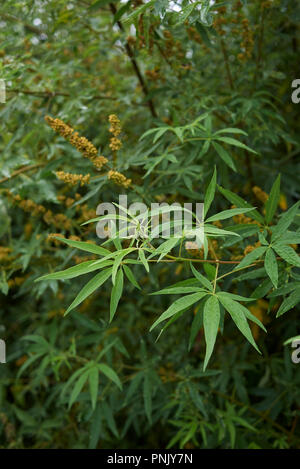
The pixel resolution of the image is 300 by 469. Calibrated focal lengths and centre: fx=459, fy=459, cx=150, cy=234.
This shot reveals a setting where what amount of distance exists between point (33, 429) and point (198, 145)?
3.96 feet

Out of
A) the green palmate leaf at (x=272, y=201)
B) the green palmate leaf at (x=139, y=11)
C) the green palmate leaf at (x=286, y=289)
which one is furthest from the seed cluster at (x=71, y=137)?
the green palmate leaf at (x=286, y=289)

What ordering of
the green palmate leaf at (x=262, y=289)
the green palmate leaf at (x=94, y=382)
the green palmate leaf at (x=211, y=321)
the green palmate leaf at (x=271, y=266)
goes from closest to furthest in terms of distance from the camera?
the green palmate leaf at (x=211, y=321) < the green palmate leaf at (x=271, y=266) < the green palmate leaf at (x=262, y=289) < the green palmate leaf at (x=94, y=382)

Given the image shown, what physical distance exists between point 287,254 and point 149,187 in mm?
638

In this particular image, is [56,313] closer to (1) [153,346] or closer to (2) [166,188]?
(1) [153,346]

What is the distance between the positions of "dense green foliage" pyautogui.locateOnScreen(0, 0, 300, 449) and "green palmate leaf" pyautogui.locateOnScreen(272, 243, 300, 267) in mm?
172

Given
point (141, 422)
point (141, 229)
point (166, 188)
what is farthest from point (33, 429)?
point (141, 229)

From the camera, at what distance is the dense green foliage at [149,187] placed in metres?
1.31

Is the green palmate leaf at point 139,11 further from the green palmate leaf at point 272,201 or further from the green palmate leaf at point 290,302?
the green palmate leaf at point 290,302

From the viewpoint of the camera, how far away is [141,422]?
1.70 meters

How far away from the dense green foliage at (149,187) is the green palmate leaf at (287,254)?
Result: 0.57 feet

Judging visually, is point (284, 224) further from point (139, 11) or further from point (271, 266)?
point (139, 11)

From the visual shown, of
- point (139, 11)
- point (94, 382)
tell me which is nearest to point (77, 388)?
point (94, 382)

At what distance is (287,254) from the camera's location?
2.82ft

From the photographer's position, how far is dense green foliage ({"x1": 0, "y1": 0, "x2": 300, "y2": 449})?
1.31 meters
